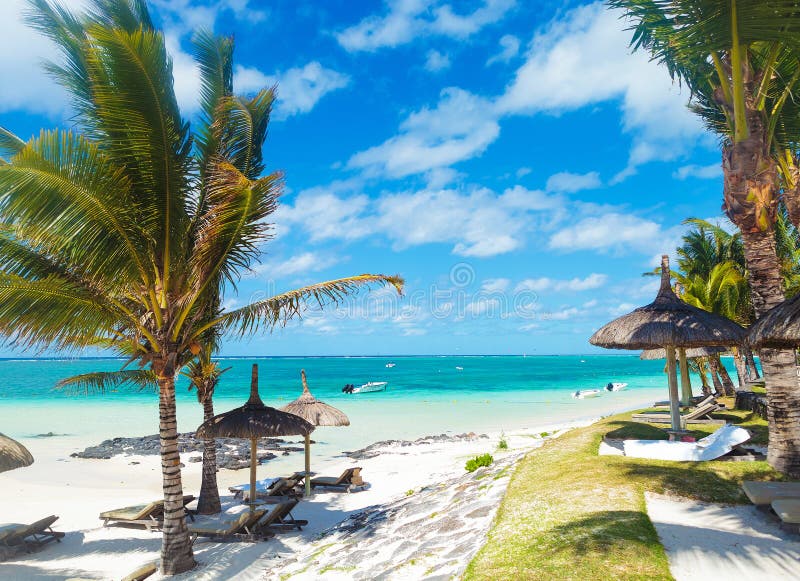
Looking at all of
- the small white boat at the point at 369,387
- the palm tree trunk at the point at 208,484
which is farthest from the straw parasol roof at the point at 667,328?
the small white boat at the point at 369,387

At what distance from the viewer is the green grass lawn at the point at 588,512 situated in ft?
14.6

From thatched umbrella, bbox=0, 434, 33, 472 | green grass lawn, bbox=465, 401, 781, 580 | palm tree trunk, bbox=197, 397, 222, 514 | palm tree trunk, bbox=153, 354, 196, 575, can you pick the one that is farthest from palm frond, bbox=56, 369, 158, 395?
green grass lawn, bbox=465, 401, 781, 580

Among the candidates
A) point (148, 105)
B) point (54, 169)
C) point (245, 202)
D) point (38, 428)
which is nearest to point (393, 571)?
point (245, 202)

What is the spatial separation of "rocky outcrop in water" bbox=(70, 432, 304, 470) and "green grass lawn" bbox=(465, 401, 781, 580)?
13.0 metres

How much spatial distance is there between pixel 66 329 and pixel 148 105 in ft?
10.5

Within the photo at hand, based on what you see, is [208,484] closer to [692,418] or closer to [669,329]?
[669,329]

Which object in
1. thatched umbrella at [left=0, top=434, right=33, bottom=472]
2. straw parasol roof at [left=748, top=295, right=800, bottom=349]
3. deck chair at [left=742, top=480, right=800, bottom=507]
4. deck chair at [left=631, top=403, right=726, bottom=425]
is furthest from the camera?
deck chair at [left=631, top=403, right=726, bottom=425]

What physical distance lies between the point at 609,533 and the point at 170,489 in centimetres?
592

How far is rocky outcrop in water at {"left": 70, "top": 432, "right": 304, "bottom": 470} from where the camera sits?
19416 mm

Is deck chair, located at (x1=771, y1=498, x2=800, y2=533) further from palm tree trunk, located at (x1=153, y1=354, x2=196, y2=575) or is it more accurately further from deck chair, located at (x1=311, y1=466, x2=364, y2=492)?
deck chair, located at (x1=311, y1=466, x2=364, y2=492)

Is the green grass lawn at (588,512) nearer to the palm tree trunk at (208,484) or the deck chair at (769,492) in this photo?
the deck chair at (769,492)

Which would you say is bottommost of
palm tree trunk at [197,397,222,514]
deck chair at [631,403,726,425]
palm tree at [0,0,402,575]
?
palm tree trunk at [197,397,222,514]

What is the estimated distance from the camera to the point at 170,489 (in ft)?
24.8

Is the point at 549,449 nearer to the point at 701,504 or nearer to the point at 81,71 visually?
the point at 701,504
